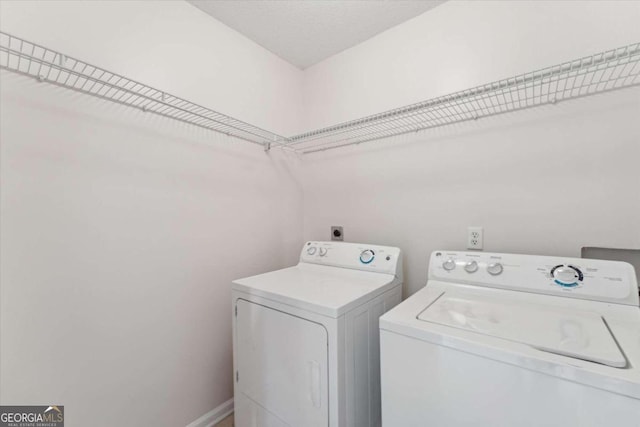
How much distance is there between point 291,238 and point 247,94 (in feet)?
3.75

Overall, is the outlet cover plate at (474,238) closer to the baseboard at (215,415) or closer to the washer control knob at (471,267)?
the washer control knob at (471,267)

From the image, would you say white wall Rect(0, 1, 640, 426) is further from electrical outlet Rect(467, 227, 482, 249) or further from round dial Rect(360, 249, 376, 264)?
round dial Rect(360, 249, 376, 264)

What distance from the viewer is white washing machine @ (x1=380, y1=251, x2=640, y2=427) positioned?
67 centimetres

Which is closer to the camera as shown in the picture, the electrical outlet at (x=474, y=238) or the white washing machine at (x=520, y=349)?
the white washing machine at (x=520, y=349)

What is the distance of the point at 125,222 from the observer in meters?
1.33

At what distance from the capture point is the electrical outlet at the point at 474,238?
1.49 m

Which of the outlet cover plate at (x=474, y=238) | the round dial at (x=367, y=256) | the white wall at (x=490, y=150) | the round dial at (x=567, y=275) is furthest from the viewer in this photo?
the round dial at (x=367, y=256)

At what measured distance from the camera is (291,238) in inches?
88.4

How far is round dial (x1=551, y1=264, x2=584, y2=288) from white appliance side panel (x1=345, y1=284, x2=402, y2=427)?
2.44ft

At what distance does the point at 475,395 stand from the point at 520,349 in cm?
19

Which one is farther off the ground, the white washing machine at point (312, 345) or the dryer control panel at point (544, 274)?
Answer: the dryer control panel at point (544, 274)

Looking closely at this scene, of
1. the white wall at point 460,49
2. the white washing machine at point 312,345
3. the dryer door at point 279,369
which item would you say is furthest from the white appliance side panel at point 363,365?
the white wall at point 460,49

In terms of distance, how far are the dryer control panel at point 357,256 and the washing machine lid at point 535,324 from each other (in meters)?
0.39

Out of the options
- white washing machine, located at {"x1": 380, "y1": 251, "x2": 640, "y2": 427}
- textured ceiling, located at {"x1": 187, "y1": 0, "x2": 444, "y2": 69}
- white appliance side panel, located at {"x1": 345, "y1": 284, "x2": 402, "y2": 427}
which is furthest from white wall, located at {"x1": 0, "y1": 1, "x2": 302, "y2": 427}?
white washing machine, located at {"x1": 380, "y1": 251, "x2": 640, "y2": 427}
